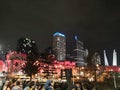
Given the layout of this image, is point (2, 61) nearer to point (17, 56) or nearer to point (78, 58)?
point (17, 56)

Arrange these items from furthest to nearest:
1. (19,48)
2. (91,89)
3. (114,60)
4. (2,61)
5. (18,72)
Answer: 1. (114,60)
2. (19,48)
3. (2,61)
4. (18,72)
5. (91,89)

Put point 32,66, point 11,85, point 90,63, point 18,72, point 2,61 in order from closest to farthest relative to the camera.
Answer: point 11,85
point 32,66
point 90,63
point 18,72
point 2,61

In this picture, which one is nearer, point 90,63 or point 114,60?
point 90,63

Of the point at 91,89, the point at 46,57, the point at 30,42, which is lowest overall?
the point at 91,89

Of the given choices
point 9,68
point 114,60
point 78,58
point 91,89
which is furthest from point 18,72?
point 78,58

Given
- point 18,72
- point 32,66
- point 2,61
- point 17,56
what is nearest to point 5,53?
point 2,61

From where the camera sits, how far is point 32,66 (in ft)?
194

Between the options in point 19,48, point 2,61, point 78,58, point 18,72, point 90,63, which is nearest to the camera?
point 90,63

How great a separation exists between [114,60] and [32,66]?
11863 centimetres

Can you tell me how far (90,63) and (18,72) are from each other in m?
27.9

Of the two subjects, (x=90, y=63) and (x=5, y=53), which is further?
(x=5, y=53)

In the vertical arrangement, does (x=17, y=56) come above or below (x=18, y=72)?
above

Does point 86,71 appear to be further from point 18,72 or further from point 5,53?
point 5,53

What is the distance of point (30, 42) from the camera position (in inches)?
4358
